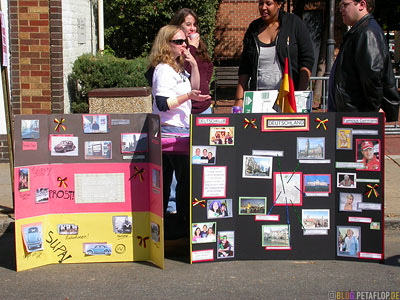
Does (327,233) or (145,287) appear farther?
(327,233)

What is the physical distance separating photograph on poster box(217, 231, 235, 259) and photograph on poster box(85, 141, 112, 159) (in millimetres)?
1142

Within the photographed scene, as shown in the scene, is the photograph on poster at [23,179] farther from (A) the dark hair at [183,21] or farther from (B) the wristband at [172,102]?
(A) the dark hair at [183,21]

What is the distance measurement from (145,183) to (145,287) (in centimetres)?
92

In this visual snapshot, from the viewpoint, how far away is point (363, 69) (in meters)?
5.09

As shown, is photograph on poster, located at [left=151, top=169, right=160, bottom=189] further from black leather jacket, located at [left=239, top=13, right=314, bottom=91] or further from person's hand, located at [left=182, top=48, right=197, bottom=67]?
black leather jacket, located at [left=239, top=13, right=314, bottom=91]

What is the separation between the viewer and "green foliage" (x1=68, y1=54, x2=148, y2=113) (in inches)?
391

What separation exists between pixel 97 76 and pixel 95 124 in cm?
526

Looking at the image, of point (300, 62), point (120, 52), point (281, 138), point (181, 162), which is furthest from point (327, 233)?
point (120, 52)

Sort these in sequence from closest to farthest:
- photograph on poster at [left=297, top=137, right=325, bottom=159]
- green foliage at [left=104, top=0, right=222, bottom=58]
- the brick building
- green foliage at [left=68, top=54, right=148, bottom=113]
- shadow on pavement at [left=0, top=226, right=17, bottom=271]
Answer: photograph on poster at [left=297, top=137, right=325, bottom=159] → shadow on pavement at [left=0, top=226, right=17, bottom=271] → the brick building → green foliage at [left=68, top=54, right=148, bottom=113] → green foliage at [left=104, top=0, right=222, bottom=58]

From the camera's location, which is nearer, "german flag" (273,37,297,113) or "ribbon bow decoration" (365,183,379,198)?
"ribbon bow decoration" (365,183,379,198)

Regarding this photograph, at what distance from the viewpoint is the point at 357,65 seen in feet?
16.9

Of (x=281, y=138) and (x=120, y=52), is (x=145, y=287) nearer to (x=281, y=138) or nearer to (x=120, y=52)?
(x=281, y=138)

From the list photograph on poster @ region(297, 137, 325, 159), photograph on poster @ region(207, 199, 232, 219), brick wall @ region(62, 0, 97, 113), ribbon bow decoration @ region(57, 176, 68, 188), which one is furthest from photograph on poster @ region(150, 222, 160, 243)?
brick wall @ region(62, 0, 97, 113)

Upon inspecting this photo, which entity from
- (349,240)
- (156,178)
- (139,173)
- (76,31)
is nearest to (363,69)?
(349,240)
